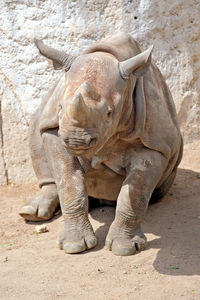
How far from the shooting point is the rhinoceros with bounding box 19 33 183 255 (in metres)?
4.83

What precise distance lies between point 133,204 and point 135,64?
125 cm

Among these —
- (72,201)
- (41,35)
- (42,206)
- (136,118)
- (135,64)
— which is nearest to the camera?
(135,64)

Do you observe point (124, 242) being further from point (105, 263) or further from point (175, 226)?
point (175, 226)

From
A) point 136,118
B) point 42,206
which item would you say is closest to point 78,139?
point 136,118

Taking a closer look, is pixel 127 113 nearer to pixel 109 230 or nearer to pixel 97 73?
pixel 97 73

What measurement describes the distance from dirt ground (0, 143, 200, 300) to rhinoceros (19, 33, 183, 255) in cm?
19

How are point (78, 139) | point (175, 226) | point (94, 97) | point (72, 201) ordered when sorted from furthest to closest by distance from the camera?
point (175, 226) < point (72, 201) < point (94, 97) < point (78, 139)

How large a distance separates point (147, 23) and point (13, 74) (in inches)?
68.9

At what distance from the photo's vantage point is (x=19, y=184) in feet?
24.8

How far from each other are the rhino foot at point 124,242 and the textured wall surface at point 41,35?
2.42 meters

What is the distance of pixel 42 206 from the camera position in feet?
20.6

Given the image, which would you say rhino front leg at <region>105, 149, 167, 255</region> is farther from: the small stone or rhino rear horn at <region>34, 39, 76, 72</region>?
rhino rear horn at <region>34, 39, 76, 72</region>

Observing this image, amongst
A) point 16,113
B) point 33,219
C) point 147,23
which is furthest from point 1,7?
point 33,219

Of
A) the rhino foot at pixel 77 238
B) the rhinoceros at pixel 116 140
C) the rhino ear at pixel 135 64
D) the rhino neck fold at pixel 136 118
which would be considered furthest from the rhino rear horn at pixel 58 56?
the rhino foot at pixel 77 238
